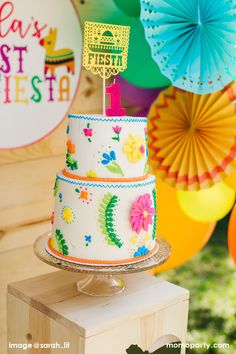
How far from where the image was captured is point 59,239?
3.88ft

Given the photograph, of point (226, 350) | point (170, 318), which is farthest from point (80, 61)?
point (226, 350)

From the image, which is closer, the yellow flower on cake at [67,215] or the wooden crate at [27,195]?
the yellow flower on cake at [67,215]

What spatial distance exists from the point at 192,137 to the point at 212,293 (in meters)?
1.09

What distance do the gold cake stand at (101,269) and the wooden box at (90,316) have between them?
22 millimetres

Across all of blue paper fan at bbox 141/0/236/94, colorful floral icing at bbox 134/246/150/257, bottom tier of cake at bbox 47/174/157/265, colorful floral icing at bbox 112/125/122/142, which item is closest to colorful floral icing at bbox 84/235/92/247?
bottom tier of cake at bbox 47/174/157/265

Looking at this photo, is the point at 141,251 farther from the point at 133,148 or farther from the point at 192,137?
the point at 192,137

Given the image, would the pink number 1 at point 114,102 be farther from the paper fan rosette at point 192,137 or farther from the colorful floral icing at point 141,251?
the paper fan rosette at point 192,137

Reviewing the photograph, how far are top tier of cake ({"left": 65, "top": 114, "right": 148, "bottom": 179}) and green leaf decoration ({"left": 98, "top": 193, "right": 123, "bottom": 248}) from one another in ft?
0.16

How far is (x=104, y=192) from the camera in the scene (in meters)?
1.13

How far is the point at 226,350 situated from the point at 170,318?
3.22ft

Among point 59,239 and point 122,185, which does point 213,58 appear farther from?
point 59,239

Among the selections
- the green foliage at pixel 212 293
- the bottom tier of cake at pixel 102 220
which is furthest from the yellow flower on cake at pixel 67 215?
the green foliage at pixel 212 293

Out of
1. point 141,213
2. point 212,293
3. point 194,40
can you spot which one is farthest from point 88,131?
point 212,293

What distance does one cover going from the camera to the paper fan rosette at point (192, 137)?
62.3 inches
